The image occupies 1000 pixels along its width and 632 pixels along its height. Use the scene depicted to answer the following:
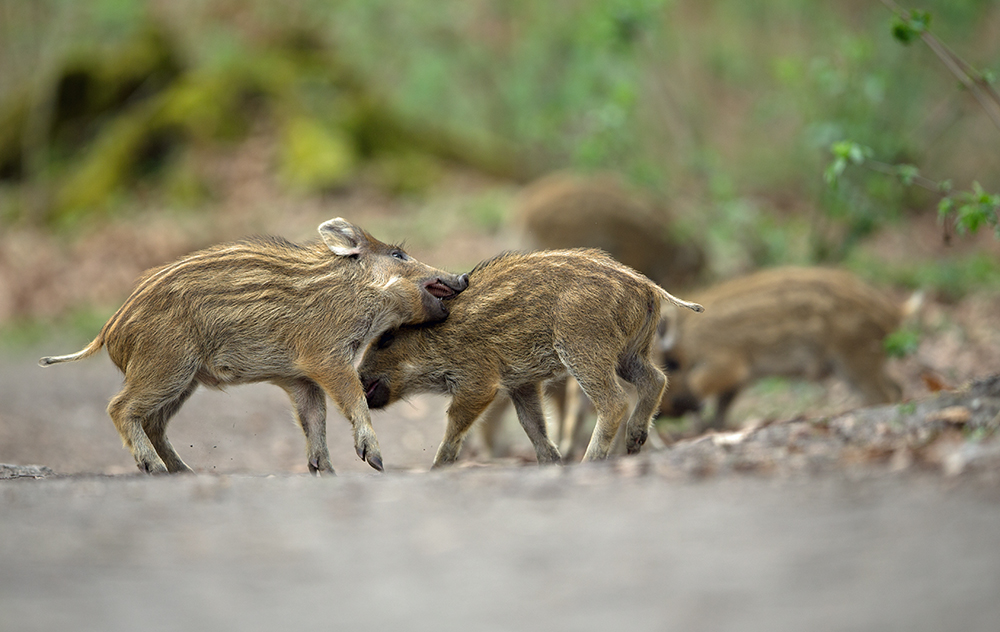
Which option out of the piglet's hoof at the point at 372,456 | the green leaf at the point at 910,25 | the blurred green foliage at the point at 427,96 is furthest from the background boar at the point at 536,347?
the blurred green foliage at the point at 427,96

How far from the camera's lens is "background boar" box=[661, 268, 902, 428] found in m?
7.66

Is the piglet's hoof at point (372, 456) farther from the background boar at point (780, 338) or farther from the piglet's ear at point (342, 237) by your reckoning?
the background boar at point (780, 338)

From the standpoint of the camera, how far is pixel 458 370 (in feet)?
18.9

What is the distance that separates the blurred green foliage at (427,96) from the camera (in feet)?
46.3

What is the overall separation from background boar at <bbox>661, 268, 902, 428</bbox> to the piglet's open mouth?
2583 millimetres

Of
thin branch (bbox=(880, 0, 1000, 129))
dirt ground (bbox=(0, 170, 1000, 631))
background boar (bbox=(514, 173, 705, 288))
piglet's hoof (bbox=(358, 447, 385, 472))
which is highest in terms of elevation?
thin branch (bbox=(880, 0, 1000, 129))

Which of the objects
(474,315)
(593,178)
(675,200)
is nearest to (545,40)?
(675,200)

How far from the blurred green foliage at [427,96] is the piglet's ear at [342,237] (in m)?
6.69

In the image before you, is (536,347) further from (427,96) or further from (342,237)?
(427,96)

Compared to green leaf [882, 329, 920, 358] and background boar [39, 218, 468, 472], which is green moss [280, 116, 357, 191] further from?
green leaf [882, 329, 920, 358]

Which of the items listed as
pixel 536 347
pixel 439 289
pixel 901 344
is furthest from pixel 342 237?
pixel 901 344

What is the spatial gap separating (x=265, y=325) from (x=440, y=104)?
15825mm

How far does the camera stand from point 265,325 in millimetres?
5625

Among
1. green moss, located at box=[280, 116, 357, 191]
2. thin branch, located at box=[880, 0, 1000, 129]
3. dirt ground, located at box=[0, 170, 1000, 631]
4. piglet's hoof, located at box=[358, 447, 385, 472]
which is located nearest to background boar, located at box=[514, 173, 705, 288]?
green moss, located at box=[280, 116, 357, 191]
